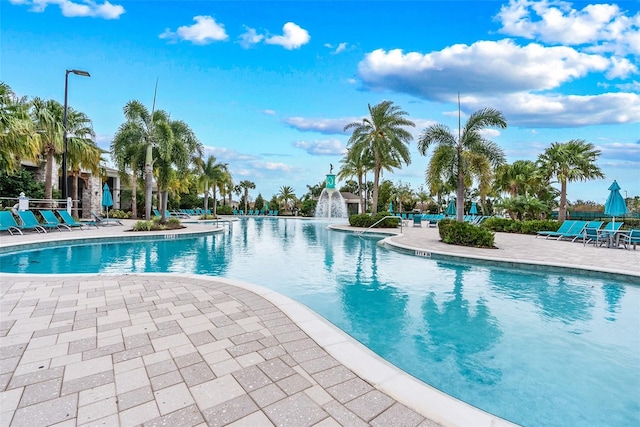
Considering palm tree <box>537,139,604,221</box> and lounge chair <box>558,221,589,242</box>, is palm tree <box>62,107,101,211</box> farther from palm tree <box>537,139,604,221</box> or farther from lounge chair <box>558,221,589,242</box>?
palm tree <box>537,139,604,221</box>

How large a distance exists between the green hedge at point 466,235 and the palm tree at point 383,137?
8.48 meters

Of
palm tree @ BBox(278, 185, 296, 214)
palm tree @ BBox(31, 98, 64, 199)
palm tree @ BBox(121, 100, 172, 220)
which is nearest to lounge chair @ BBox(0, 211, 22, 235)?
palm tree @ BBox(31, 98, 64, 199)

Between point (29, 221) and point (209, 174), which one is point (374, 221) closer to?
point (29, 221)

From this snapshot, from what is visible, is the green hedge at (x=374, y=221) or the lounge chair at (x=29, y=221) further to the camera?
the green hedge at (x=374, y=221)

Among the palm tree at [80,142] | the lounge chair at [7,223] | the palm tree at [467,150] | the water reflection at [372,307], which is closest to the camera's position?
the water reflection at [372,307]

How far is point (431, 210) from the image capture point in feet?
151

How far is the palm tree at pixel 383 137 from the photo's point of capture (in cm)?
2134

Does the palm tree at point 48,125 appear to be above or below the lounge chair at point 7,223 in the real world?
above

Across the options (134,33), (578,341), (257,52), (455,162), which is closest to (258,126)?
(257,52)

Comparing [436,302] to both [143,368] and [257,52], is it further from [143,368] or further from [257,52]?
[257,52]

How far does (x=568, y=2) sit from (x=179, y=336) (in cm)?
1441

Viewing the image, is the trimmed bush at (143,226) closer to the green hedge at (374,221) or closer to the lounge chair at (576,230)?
the green hedge at (374,221)

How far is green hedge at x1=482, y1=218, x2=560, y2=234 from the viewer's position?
17.9 m

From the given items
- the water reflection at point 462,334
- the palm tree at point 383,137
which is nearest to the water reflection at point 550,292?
the water reflection at point 462,334
